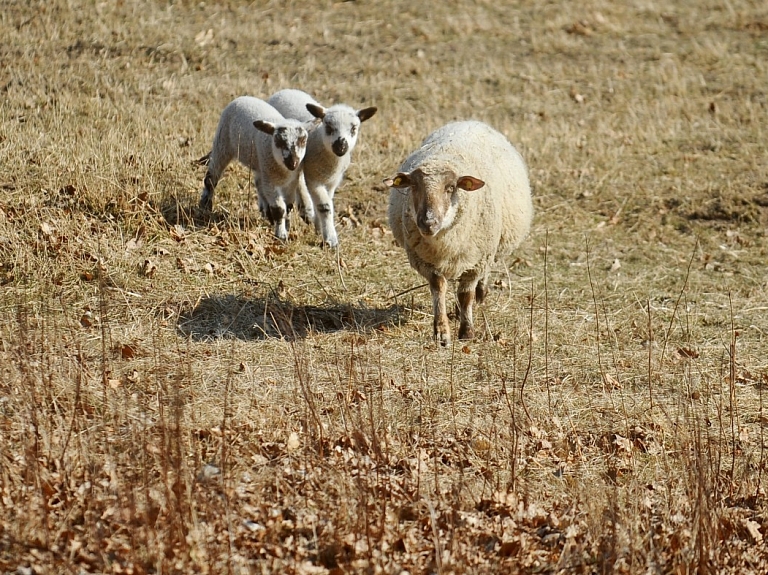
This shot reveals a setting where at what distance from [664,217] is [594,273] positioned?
7.31 ft

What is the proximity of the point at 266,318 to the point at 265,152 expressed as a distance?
2.14 meters

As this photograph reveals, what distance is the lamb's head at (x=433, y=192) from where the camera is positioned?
7102 mm

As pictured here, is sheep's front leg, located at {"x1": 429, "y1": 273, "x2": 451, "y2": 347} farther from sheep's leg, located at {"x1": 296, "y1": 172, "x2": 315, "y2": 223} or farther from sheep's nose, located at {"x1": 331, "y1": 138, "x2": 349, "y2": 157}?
sheep's leg, located at {"x1": 296, "y1": 172, "x2": 315, "y2": 223}

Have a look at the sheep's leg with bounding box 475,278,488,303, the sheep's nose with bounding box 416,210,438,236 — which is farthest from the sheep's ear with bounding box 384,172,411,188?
the sheep's leg with bounding box 475,278,488,303

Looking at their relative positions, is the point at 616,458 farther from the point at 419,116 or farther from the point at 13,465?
the point at 419,116

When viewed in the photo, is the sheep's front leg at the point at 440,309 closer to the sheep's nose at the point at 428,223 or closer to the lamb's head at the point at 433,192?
the lamb's head at the point at 433,192

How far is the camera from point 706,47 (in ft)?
60.2

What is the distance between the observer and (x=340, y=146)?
30.8ft

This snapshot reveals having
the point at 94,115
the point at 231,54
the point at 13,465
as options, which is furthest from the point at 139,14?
the point at 13,465

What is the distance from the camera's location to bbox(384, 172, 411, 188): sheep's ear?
23.4 ft

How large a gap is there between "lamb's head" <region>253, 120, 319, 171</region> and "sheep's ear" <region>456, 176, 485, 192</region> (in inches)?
95.0

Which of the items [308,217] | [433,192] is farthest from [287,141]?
[433,192]

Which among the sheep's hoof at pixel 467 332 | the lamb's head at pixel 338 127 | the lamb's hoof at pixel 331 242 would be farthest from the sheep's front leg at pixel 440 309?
the lamb's head at pixel 338 127

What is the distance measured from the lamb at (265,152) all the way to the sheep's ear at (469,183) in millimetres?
2415
